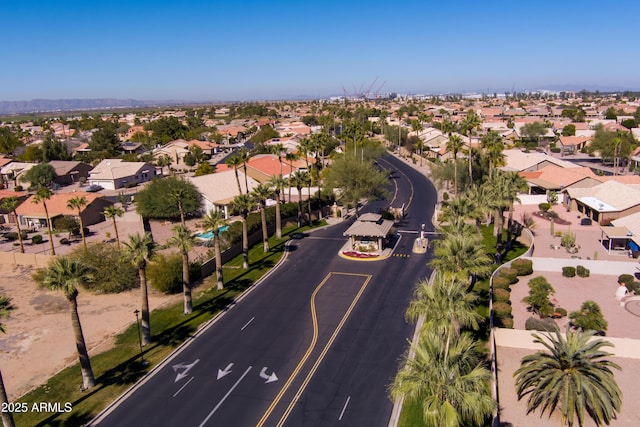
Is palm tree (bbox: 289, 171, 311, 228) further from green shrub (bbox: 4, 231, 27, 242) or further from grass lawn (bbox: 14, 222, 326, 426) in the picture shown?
green shrub (bbox: 4, 231, 27, 242)

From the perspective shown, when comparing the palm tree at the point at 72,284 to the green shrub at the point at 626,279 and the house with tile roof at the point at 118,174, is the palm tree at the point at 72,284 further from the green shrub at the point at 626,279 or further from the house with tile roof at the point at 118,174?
the house with tile roof at the point at 118,174

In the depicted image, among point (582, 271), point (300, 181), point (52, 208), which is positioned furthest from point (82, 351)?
point (52, 208)

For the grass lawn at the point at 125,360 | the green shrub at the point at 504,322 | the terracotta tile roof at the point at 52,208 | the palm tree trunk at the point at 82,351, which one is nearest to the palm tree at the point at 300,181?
the grass lawn at the point at 125,360

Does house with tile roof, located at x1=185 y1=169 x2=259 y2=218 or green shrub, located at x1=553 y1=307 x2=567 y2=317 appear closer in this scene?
green shrub, located at x1=553 y1=307 x2=567 y2=317

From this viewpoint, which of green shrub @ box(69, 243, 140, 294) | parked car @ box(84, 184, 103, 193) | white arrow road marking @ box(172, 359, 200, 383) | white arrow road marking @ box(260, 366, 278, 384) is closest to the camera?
white arrow road marking @ box(260, 366, 278, 384)

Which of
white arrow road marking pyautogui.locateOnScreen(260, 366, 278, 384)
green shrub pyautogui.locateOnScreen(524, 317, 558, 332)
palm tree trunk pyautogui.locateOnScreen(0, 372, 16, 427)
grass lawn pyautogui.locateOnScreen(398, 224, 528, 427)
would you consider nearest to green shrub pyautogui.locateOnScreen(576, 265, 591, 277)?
grass lawn pyautogui.locateOnScreen(398, 224, 528, 427)

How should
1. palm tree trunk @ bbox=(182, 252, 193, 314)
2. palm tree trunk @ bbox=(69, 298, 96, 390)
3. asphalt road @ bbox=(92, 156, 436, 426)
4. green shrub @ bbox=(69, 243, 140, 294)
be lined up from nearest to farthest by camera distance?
asphalt road @ bbox=(92, 156, 436, 426)
palm tree trunk @ bbox=(69, 298, 96, 390)
palm tree trunk @ bbox=(182, 252, 193, 314)
green shrub @ bbox=(69, 243, 140, 294)
